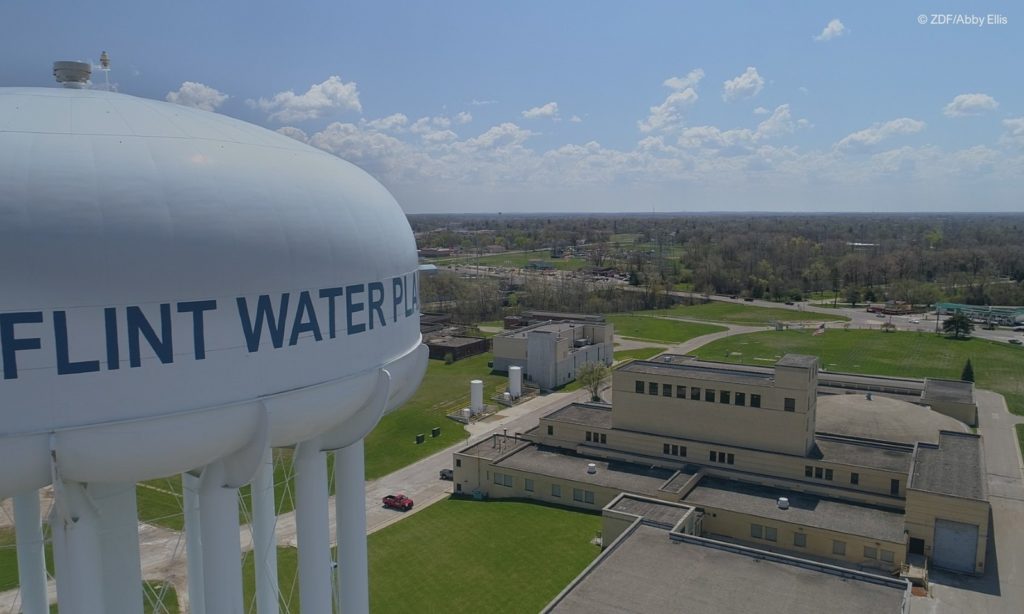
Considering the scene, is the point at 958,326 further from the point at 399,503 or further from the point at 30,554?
the point at 30,554

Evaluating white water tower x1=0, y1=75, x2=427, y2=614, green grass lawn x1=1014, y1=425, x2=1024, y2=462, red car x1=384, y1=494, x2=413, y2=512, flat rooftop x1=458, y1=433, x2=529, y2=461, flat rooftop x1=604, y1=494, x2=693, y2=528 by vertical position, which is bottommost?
green grass lawn x1=1014, y1=425, x2=1024, y2=462

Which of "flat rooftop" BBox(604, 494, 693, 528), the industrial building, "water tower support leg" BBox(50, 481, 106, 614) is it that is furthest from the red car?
the industrial building

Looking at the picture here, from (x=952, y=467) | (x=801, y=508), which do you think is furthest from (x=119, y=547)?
(x=952, y=467)

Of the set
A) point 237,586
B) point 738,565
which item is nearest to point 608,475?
point 738,565

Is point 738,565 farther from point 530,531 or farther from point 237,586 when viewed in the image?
point 237,586

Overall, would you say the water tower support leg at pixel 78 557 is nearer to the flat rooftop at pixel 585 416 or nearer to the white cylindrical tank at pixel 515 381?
the flat rooftop at pixel 585 416

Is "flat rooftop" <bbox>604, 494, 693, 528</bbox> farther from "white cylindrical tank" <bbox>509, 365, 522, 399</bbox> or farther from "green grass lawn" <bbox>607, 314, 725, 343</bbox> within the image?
"green grass lawn" <bbox>607, 314, 725, 343</bbox>

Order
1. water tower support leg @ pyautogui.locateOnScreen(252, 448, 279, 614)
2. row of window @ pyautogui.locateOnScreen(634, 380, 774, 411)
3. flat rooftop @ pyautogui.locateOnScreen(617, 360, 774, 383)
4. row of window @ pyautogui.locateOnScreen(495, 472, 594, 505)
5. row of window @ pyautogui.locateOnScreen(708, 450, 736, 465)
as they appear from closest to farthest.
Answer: water tower support leg @ pyautogui.locateOnScreen(252, 448, 279, 614) < row of window @ pyautogui.locateOnScreen(495, 472, 594, 505) < row of window @ pyautogui.locateOnScreen(634, 380, 774, 411) < row of window @ pyautogui.locateOnScreen(708, 450, 736, 465) < flat rooftop @ pyautogui.locateOnScreen(617, 360, 774, 383)

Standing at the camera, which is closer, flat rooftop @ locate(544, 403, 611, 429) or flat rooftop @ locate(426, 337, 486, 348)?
flat rooftop @ locate(544, 403, 611, 429)
